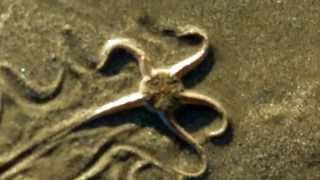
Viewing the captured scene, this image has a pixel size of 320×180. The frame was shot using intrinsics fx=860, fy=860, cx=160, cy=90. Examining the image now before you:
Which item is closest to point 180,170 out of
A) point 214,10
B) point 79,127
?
point 79,127

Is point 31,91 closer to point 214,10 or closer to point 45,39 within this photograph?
point 45,39

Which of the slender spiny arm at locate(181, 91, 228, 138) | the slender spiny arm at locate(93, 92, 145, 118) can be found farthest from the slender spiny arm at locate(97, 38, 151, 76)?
the slender spiny arm at locate(181, 91, 228, 138)

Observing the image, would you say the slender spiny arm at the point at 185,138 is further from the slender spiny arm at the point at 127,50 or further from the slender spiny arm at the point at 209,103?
the slender spiny arm at the point at 127,50

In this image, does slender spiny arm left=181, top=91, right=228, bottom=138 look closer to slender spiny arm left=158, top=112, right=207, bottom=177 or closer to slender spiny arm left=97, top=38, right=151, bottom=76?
slender spiny arm left=158, top=112, right=207, bottom=177

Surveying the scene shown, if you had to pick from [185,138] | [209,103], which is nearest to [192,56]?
[209,103]

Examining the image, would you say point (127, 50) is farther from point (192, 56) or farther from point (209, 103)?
point (209, 103)

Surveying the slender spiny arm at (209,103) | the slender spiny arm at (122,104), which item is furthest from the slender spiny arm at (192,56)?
the slender spiny arm at (122,104)
